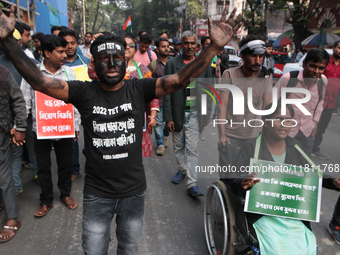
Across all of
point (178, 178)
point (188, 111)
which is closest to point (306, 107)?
point (188, 111)

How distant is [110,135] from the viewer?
1.93 metres

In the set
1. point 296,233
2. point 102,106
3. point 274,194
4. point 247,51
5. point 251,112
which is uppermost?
point 247,51

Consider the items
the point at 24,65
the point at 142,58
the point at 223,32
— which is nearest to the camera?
the point at 24,65

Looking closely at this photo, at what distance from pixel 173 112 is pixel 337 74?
277 cm

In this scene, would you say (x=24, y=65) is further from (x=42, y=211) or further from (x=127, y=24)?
(x=127, y=24)

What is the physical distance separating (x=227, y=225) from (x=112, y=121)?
1315 mm

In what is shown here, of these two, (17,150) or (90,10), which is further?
(90,10)

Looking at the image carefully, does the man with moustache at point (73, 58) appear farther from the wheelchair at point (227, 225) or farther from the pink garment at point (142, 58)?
the pink garment at point (142, 58)

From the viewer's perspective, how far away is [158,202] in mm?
3871

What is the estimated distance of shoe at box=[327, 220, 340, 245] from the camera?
3.11 meters

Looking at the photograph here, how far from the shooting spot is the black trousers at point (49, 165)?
350cm

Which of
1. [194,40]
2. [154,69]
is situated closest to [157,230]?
[194,40]

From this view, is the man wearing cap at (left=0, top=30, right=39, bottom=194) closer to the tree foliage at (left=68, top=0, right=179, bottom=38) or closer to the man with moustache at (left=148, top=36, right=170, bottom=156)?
the man with moustache at (left=148, top=36, right=170, bottom=156)

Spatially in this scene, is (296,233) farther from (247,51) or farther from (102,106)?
(247,51)
